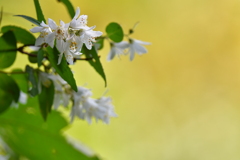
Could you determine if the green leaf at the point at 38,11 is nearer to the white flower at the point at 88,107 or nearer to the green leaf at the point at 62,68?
the green leaf at the point at 62,68

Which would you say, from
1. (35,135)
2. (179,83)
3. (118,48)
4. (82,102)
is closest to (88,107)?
(82,102)

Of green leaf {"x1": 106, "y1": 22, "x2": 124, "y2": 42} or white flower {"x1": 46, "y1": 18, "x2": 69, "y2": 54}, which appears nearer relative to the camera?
white flower {"x1": 46, "y1": 18, "x2": 69, "y2": 54}

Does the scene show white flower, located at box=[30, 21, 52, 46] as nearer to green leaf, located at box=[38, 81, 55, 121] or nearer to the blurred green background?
Result: green leaf, located at box=[38, 81, 55, 121]

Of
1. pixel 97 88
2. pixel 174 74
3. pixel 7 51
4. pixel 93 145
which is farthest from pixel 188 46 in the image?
pixel 7 51

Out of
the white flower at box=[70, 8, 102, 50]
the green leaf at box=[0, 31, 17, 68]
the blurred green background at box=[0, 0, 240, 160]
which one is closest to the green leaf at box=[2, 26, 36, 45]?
the green leaf at box=[0, 31, 17, 68]

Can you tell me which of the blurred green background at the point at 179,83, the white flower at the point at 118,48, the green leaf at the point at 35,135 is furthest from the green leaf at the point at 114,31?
the blurred green background at the point at 179,83

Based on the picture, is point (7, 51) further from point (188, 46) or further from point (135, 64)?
point (188, 46)
